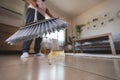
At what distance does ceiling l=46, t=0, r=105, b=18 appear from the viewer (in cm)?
323

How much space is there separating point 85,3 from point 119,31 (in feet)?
4.85

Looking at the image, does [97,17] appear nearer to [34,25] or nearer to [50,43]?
[50,43]

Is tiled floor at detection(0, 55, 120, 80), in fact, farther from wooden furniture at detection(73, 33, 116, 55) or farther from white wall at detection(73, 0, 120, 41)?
white wall at detection(73, 0, 120, 41)

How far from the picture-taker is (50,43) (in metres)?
3.29

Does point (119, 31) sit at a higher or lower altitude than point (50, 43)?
higher

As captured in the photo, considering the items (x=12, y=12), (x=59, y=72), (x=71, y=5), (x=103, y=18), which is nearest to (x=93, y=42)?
(x=103, y=18)

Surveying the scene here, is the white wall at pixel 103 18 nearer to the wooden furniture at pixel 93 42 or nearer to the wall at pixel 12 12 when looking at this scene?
the wooden furniture at pixel 93 42

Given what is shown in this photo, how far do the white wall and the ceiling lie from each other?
0.73 feet

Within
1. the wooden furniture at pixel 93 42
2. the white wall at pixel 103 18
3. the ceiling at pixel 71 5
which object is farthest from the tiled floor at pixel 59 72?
the ceiling at pixel 71 5

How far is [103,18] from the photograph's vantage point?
3.26 metres

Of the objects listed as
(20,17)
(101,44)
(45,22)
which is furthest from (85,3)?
(45,22)

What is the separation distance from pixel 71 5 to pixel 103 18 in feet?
4.10

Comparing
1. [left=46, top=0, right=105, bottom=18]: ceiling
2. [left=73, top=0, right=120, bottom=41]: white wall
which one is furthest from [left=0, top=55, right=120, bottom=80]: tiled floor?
[left=46, top=0, right=105, bottom=18]: ceiling

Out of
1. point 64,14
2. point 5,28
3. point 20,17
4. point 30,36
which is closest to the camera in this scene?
point 30,36
